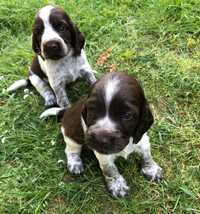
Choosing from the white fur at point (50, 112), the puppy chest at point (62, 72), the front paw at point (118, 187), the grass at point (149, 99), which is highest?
the puppy chest at point (62, 72)

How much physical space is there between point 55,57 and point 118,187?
1.45 m

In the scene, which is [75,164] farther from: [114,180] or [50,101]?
[50,101]

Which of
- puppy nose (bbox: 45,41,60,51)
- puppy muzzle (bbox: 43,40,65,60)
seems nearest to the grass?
puppy muzzle (bbox: 43,40,65,60)

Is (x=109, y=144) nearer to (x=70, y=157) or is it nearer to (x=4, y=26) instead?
(x=70, y=157)

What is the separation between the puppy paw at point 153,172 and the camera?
4.76m

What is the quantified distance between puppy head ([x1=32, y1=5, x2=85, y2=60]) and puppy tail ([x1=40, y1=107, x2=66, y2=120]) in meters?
0.50

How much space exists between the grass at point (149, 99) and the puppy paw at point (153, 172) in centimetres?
5

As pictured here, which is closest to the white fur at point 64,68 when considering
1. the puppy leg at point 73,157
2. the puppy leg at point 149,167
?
the puppy leg at point 73,157

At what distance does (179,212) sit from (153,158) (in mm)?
612

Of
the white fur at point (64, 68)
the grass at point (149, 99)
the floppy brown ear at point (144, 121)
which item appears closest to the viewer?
the floppy brown ear at point (144, 121)

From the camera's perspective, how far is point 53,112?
5441mm

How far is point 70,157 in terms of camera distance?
4.98 metres

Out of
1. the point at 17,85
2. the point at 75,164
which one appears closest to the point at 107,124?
the point at 75,164

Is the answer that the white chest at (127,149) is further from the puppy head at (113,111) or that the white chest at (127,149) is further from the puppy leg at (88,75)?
the puppy leg at (88,75)
